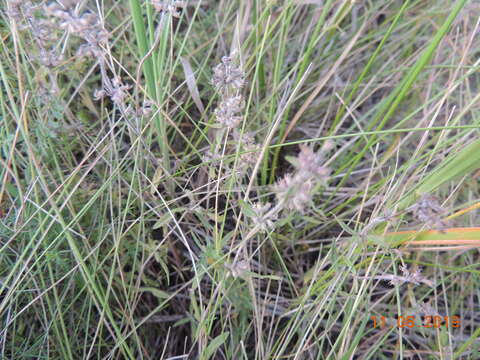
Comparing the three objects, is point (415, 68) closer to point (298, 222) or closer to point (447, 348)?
point (298, 222)

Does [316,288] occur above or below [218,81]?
below

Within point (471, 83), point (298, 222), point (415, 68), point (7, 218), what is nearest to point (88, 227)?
point (7, 218)

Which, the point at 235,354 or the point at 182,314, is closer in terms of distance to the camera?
the point at 235,354

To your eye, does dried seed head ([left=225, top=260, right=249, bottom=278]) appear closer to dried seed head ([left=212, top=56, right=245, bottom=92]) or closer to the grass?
the grass

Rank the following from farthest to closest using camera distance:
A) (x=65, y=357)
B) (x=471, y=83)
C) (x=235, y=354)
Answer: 1. (x=471, y=83)
2. (x=235, y=354)
3. (x=65, y=357)

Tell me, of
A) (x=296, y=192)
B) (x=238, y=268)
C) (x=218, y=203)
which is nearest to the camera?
(x=296, y=192)
